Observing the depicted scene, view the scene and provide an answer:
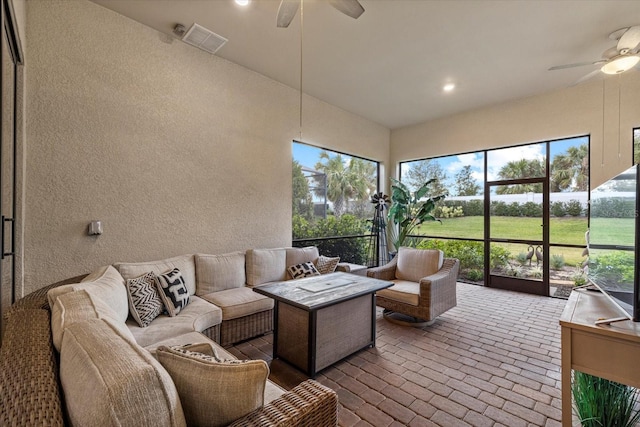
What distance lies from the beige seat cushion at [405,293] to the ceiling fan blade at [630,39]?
11.7ft

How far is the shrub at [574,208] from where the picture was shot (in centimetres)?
458

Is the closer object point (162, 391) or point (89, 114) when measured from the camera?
point (162, 391)

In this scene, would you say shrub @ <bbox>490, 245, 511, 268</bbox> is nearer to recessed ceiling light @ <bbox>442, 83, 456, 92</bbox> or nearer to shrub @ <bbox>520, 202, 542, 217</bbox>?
shrub @ <bbox>520, 202, 542, 217</bbox>

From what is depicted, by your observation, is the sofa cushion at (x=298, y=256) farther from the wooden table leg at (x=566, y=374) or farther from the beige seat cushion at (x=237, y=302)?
the wooden table leg at (x=566, y=374)

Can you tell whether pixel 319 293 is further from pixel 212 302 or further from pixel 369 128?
pixel 369 128

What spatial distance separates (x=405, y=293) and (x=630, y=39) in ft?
12.3

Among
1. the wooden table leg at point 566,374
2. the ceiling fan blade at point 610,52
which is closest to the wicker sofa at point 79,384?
the wooden table leg at point 566,374

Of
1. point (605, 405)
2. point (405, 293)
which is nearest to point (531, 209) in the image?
point (405, 293)

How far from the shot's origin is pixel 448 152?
5.87 metres

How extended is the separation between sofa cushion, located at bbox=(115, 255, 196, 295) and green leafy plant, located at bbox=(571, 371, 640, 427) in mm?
3394

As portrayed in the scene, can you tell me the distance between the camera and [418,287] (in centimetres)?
363

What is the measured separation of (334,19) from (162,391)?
3477mm

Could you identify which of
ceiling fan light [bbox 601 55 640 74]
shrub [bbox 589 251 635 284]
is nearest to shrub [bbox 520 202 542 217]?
ceiling fan light [bbox 601 55 640 74]

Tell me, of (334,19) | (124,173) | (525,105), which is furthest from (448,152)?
(124,173)
